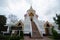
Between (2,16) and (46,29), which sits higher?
(2,16)

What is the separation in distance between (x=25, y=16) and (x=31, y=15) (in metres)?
1.43

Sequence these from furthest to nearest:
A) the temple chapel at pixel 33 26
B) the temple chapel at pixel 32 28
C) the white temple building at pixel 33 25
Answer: the temple chapel at pixel 32 28 < the white temple building at pixel 33 25 < the temple chapel at pixel 33 26

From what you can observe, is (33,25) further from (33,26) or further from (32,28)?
(32,28)

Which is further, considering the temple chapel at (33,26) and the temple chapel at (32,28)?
the temple chapel at (32,28)

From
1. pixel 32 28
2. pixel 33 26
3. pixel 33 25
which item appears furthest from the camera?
pixel 33 25

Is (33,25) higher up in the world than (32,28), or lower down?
higher up

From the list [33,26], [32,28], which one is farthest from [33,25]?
[32,28]

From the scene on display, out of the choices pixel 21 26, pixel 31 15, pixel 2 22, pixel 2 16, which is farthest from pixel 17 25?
pixel 2 16

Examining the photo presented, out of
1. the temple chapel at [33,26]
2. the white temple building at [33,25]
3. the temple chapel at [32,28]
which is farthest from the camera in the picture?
the temple chapel at [32,28]

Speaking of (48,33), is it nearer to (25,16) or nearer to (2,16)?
(25,16)

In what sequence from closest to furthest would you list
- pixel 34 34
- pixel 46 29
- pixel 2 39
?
pixel 2 39, pixel 34 34, pixel 46 29

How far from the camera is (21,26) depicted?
86.4 ft

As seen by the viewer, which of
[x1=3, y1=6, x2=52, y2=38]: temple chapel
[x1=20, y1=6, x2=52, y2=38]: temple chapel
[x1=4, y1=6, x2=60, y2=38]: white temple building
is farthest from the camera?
[x1=3, y1=6, x2=52, y2=38]: temple chapel

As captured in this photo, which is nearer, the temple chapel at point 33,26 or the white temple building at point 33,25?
the temple chapel at point 33,26
